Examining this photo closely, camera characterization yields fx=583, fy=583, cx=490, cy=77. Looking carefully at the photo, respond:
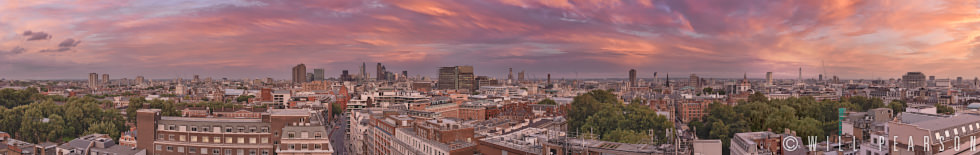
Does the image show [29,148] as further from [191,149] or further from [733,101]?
[733,101]

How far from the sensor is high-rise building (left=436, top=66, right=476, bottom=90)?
542 feet

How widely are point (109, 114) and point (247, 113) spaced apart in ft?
39.9

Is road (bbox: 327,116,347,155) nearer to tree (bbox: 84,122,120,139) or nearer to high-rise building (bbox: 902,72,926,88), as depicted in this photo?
tree (bbox: 84,122,120,139)

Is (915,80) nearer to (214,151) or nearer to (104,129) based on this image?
(214,151)

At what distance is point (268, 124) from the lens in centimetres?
3409

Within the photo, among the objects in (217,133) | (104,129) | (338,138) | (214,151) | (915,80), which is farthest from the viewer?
Result: (915,80)

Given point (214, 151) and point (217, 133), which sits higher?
point (217, 133)

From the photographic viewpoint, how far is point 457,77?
167375mm

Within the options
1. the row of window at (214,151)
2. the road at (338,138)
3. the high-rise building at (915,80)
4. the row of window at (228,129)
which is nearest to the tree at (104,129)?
the road at (338,138)

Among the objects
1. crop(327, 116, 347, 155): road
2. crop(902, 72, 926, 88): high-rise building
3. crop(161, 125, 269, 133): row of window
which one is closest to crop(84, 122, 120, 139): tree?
crop(327, 116, 347, 155): road

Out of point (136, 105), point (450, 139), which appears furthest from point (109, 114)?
point (450, 139)

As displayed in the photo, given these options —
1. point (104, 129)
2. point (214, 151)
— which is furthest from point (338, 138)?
point (214, 151)

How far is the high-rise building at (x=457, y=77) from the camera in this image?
542 feet

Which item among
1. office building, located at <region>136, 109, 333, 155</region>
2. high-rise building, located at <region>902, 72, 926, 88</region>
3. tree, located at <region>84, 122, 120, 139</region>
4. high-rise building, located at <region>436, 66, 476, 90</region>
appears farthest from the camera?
high-rise building, located at <region>436, 66, 476, 90</region>
